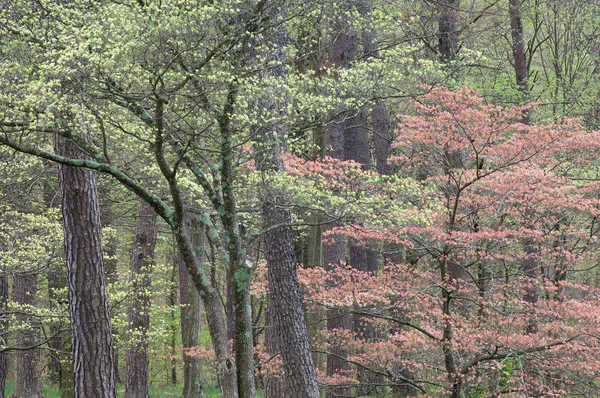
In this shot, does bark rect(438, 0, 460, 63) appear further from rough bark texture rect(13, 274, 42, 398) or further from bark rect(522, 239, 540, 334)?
rough bark texture rect(13, 274, 42, 398)

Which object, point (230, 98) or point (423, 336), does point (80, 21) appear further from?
point (423, 336)

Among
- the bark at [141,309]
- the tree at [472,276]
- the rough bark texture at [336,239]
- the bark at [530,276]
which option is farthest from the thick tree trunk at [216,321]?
the bark at [141,309]

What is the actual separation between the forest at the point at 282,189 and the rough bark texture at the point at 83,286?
2 cm

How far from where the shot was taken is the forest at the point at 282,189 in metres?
5.21

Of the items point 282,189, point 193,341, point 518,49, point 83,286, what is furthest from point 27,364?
point 518,49

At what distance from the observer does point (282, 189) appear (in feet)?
23.0

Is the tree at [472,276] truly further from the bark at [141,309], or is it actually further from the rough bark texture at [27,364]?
the rough bark texture at [27,364]

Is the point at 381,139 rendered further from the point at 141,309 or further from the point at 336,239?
the point at 141,309

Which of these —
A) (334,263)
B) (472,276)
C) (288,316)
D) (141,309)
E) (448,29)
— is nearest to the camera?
(288,316)

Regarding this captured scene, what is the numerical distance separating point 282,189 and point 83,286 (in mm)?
2345

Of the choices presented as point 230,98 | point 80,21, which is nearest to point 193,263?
point 230,98

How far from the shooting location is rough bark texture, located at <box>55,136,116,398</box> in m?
6.51

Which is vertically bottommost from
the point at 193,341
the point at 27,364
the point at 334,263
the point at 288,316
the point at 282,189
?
the point at 27,364

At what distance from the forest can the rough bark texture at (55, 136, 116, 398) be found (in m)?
0.02
